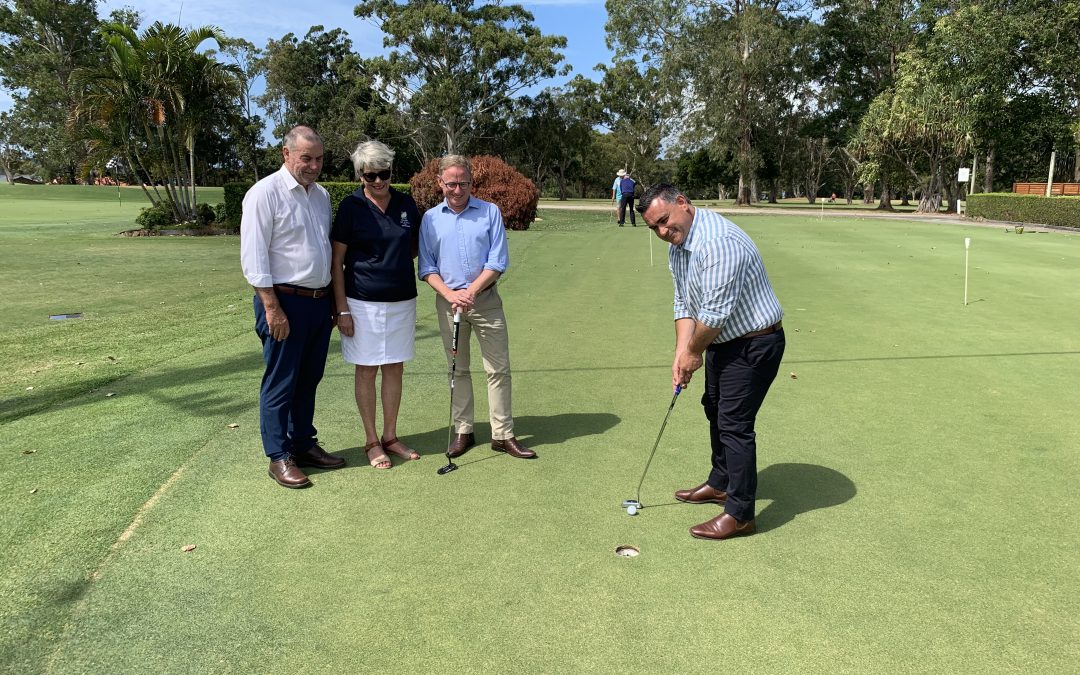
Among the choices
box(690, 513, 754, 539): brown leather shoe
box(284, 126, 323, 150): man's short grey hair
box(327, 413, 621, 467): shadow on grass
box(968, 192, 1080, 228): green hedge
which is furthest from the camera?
box(968, 192, 1080, 228): green hedge

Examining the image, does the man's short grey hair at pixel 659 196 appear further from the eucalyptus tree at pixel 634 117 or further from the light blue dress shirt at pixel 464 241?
the eucalyptus tree at pixel 634 117

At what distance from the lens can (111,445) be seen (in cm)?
479

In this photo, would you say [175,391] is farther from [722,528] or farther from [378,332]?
[722,528]

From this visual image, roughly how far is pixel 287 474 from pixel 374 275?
1.24m

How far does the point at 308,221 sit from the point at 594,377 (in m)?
3.29

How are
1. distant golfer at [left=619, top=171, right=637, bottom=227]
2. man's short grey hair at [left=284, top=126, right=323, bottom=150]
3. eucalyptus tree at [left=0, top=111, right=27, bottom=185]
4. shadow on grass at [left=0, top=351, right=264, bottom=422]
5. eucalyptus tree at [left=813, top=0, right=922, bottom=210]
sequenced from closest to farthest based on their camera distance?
man's short grey hair at [left=284, top=126, right=323, bottom=150]
shadow on grass at [left=0, top=351, right=264, bottom=422]
distant golfer at [left=619, top=171, right=637, bottom=227]
eucalyptus tree at [left=813, top=0, right=922, bottom=210]
eucalyptus tree at [left=0, top=111, right=27, bottom=185]

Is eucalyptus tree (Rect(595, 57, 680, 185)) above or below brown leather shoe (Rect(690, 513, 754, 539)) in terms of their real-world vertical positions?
above

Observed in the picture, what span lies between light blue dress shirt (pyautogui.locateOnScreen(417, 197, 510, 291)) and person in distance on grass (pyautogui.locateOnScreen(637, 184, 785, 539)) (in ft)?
4.13

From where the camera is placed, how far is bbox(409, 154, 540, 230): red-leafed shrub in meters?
24.1

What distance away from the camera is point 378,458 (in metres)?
4.57

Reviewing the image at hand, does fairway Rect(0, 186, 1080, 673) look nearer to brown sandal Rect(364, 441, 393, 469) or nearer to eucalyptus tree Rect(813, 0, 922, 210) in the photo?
brown sandal Rect(364, 441, 393, 469)

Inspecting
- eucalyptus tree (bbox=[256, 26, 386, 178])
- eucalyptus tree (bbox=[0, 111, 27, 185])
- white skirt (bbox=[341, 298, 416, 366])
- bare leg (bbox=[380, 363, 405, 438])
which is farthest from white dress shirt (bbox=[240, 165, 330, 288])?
eucalyptus tree (bbox=[0, 111, 27, 185])

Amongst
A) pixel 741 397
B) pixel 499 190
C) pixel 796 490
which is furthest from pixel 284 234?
pixel 499 190

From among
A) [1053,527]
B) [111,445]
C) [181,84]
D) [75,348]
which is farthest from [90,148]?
[1053,527]
